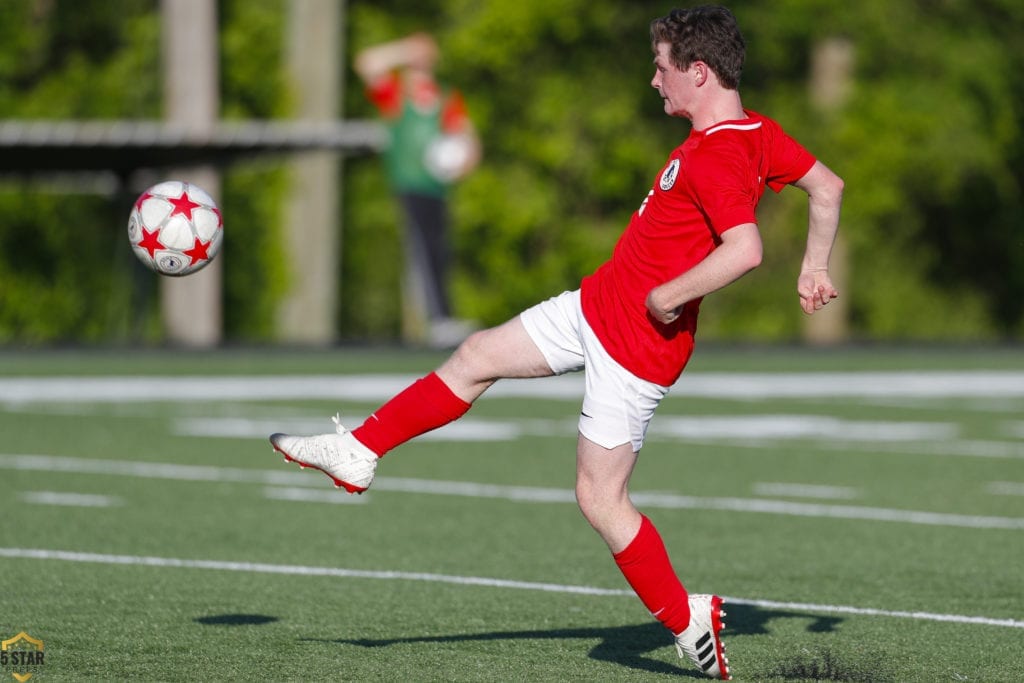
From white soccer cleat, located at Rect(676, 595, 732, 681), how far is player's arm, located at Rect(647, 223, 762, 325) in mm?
912

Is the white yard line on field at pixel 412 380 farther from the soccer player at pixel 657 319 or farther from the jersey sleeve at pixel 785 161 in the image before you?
the jersey sleeve at pixel 785 161

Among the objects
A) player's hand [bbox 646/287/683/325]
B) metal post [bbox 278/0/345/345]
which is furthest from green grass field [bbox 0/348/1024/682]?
metal post [bbox 278/0/345/345]

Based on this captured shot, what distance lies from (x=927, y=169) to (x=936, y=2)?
2.79 m

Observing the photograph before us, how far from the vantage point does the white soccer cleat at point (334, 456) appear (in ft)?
21.5

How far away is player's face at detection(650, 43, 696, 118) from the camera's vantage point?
6438 millimetres

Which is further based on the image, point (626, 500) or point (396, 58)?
point (396, 58)

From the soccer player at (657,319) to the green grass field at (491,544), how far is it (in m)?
0.39

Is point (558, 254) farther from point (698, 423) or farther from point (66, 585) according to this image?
point (66, 585)

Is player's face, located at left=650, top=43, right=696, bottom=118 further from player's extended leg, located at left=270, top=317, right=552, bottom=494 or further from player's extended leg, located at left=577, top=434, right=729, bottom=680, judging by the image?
player's extended leg, located at left=577, top=434, right=729, bottom=680

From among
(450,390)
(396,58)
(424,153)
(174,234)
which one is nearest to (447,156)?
(424,153)

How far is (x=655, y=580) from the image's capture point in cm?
643

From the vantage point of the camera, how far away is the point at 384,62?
2166 cm

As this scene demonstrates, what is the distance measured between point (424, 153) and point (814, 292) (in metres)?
15.2

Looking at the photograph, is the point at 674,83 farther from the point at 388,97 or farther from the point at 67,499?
the point at 388,97
